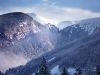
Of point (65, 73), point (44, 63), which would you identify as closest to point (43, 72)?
point (44, 63)

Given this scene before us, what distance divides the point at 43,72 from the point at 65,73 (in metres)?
5.77

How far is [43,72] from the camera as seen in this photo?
58.0 m

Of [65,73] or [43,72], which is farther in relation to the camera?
[65,73]

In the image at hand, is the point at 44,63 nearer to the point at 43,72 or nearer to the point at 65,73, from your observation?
the point at 43,72

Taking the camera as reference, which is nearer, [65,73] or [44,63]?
[44,63]

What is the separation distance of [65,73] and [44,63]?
5.73 metres

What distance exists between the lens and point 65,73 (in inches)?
2450

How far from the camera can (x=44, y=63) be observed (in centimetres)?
5838

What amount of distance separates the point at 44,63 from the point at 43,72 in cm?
154
